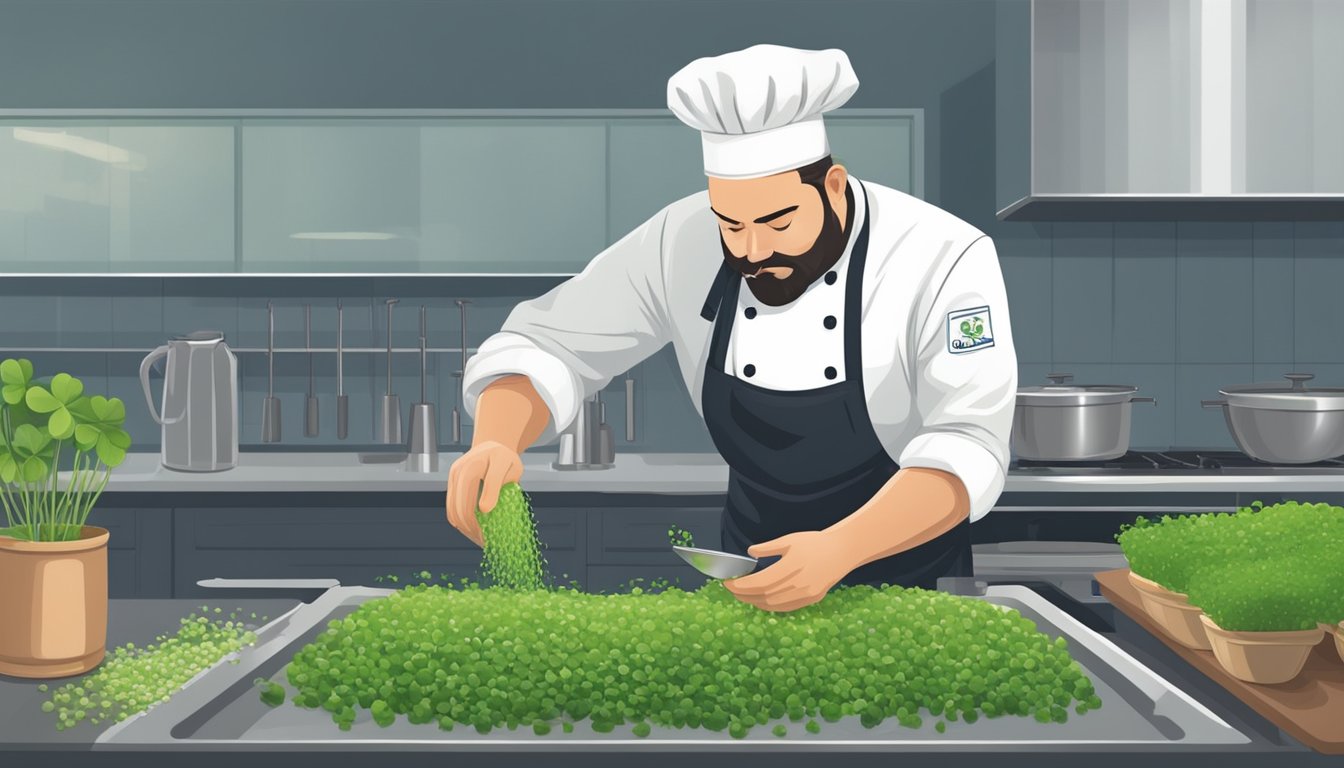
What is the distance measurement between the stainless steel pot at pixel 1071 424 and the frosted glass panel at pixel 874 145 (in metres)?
0.77

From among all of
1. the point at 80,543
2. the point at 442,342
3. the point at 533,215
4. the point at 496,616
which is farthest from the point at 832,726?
the point at 442,342

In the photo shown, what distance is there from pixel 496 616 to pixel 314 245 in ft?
7.63

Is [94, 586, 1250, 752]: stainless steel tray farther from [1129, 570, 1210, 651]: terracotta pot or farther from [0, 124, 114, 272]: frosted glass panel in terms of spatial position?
[0, 124, 114, 272]: frosted glass panel

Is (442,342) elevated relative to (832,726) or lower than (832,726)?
elevated

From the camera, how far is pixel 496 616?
3.98 feet

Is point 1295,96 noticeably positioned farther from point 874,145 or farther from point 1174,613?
point 1174,613

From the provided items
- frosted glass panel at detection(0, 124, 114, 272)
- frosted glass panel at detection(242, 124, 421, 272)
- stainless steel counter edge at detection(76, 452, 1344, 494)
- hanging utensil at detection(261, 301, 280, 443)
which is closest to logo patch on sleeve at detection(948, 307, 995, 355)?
stainless steel counter edge at detection(76, 452, 1344, 494)

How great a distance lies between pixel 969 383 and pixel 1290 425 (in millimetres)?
2052

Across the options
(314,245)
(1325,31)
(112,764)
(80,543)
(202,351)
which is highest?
(1325,31)

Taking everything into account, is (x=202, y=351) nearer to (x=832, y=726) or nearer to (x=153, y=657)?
(x=153, y=657)

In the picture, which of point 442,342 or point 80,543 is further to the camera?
point 442,342

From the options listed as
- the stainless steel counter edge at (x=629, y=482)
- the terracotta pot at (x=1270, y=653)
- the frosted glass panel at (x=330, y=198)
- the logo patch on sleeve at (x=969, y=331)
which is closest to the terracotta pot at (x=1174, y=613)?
the terracotta pot at (x=1270, y=653)

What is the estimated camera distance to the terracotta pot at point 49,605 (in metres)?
1.17

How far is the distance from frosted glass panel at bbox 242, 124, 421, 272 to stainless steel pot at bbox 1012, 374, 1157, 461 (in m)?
1.80
